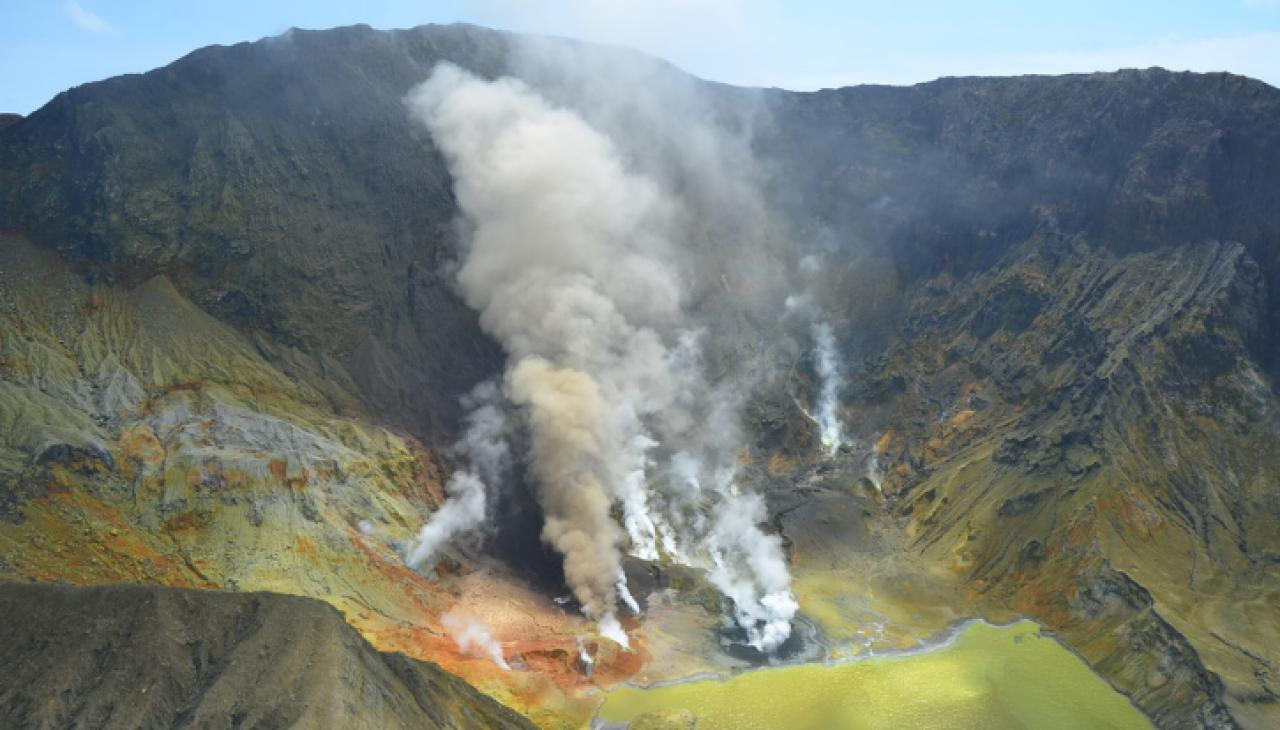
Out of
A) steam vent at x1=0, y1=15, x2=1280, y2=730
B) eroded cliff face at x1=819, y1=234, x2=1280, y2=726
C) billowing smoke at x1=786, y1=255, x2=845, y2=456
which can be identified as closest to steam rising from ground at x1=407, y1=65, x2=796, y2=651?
steam vent at x1=0, y1=15, x2=1280, y2=730

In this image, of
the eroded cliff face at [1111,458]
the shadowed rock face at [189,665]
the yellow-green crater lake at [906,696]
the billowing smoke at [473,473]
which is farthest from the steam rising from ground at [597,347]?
the shadowed rock face at [189,665]

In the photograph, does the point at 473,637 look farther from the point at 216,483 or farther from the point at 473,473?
the point at 473,473

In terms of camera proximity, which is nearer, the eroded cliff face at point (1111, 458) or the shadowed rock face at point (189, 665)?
the shadowed rock face at point (189, 665)

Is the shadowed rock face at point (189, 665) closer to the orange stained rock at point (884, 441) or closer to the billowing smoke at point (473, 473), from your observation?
the billowing smoke at point (473, 473)

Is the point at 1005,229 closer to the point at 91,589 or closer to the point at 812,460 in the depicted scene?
the point at 812,460

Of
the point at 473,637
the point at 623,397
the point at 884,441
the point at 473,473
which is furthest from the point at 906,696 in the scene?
the point at 884,441

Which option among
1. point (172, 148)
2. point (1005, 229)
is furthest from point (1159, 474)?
point (172, 148)
